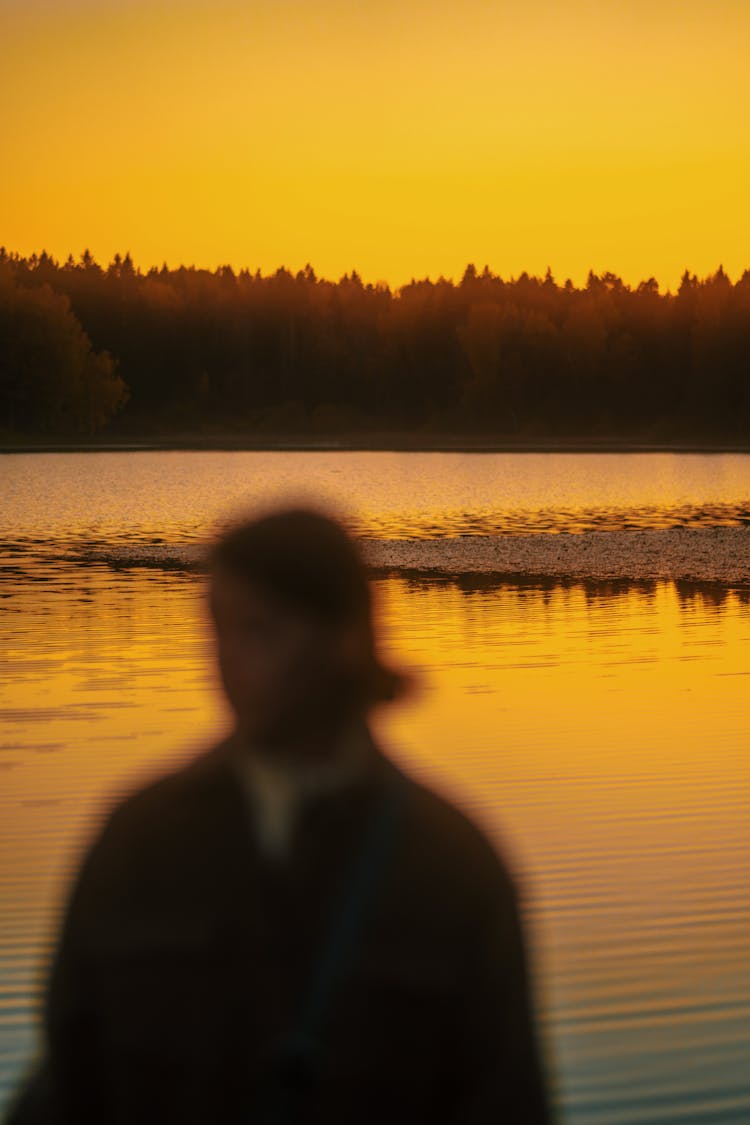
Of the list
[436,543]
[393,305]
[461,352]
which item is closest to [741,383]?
[461,352]

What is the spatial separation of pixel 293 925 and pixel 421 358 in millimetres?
183919

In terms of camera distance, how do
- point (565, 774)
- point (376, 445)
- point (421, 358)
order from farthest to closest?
point (421, 358) < point (376, 445) < point (565, 774)

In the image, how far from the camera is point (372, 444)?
512 feet

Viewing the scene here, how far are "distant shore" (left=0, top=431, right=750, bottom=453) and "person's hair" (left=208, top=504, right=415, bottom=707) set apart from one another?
119 m

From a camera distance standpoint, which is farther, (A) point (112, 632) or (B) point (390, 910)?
(A) point (112, 632)

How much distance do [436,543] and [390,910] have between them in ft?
98.5

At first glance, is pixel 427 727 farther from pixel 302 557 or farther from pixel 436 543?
pixel 436 543

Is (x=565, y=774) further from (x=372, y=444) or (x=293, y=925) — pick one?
(x=372, y=444)

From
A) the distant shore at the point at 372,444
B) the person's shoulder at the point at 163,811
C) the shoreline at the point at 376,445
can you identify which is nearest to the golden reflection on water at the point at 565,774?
the person's shoulder at the point at 163,811

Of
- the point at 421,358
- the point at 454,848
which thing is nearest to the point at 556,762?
the point at 454,848

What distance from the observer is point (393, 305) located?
196 metres

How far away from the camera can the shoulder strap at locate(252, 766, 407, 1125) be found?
1.83 m

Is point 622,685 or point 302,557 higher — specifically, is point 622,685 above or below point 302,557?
below

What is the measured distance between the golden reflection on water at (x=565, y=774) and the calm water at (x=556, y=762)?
2cm
